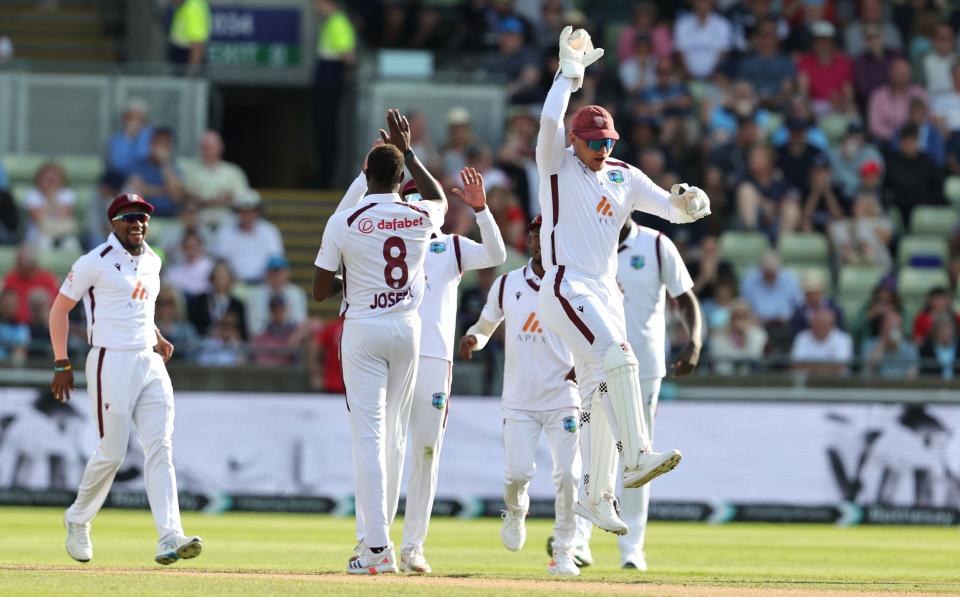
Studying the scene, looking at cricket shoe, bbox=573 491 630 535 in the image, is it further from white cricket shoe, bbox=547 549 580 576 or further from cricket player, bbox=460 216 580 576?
cricket player, bbox=460 216 580 576

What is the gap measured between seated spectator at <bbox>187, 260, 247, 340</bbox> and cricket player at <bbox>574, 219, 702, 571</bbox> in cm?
880

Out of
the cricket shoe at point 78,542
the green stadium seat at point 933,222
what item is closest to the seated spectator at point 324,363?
the cricket shoe at point 78,542

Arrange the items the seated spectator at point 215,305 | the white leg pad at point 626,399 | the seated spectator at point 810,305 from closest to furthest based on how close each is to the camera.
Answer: the white leg pad at point 626,399 < the seated spectator at point 215,305 < the seated spectator at point 810,305

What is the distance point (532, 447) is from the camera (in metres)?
13.2

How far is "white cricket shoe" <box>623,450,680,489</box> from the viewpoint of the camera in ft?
35.7

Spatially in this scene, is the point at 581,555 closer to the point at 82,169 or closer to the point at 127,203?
the point at 127,203

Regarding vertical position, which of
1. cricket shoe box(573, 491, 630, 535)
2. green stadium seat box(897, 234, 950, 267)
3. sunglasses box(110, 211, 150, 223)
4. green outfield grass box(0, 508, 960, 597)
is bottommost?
green outfield grass box(0, 508, 960, 597)

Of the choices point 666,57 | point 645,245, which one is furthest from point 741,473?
point 666,57

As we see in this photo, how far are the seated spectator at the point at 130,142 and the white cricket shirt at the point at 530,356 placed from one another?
438 inches

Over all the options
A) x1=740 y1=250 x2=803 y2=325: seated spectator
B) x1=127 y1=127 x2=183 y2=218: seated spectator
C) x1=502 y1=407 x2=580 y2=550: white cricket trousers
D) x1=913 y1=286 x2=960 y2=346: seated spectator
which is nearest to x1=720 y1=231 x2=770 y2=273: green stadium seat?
x1=740 y1=250 x2=803 y2=325: seated spectator

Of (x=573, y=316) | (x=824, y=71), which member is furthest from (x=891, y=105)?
(x=573, y=316)

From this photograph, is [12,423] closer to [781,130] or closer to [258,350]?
[258,350]

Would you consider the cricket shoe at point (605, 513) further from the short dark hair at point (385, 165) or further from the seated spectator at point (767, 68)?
the seated spectator at point (767, 68)

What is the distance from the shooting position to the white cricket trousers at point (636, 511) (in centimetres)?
1319
